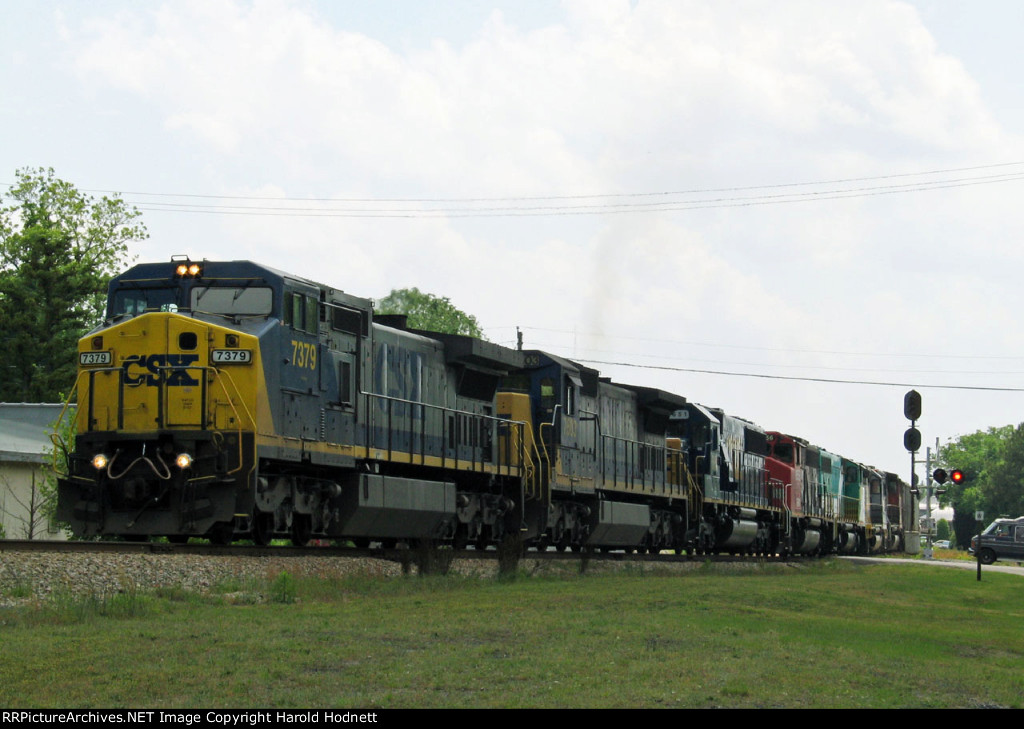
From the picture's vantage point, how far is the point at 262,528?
16125mm

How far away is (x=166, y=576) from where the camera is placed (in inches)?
518

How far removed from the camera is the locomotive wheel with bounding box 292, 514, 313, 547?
16953mm

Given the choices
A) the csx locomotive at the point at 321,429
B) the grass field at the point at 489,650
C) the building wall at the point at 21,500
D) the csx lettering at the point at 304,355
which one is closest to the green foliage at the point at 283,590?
the grass field at the point at 489,650

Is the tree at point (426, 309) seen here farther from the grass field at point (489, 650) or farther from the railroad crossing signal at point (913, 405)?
the grass field at point (489, 650)

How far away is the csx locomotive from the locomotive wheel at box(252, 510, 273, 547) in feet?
0.10

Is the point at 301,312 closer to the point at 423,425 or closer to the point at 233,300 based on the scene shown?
the point at 233,300

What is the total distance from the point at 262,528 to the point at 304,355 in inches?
93.8

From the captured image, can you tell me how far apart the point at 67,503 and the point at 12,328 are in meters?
33.0

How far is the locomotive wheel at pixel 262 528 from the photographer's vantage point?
1595 cm

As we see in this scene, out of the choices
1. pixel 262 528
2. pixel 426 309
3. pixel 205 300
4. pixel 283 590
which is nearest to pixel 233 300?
pixel 205 300

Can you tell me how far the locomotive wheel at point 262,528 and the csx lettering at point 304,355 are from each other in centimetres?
204

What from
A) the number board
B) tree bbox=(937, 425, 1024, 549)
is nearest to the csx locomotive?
the number board
